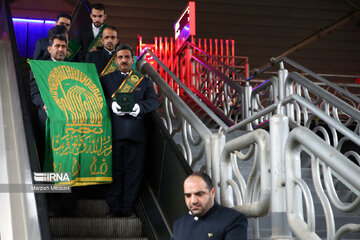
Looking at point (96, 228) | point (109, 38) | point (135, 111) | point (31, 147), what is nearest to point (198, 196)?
point (31, 147)

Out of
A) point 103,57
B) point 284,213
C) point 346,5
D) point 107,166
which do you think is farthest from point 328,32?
point 284,213

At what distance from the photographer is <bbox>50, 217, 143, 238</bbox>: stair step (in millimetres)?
4488

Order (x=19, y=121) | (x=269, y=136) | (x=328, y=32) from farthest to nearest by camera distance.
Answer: (x=328, y=32)
(x=19, y=121)
(x=269, y=136)

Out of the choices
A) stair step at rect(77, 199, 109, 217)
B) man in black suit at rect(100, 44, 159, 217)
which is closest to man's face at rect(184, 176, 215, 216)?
man in black suit at rect(100, 44, 159, 217)

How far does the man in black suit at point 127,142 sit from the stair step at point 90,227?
0.14 meters

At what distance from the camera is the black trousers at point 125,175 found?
15.6 ft

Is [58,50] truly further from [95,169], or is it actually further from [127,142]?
[95,169]

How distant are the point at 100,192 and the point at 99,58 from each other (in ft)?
4.19

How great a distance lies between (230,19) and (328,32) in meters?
2.42

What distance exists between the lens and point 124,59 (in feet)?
16.6

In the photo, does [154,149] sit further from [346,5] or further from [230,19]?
[346,5]

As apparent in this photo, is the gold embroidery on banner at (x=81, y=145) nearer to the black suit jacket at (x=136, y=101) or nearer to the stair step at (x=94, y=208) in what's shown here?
the black suit jacket at (x=136, y=101)

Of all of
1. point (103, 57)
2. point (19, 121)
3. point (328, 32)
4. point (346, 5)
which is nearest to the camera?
point (19, 121)

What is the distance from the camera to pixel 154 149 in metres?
5.02
